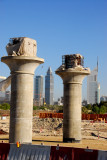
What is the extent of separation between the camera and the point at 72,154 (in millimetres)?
12664

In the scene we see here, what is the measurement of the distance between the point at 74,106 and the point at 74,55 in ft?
12.8

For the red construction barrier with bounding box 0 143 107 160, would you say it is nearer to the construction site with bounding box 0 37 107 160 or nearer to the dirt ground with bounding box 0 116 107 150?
the construction site with bounding box 0 37 107 160

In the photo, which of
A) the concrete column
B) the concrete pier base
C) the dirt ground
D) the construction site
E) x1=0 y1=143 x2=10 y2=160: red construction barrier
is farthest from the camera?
the concrete column

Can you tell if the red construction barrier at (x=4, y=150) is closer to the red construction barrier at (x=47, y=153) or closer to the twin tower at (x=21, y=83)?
the red construction barrier at (x=47, y=153)

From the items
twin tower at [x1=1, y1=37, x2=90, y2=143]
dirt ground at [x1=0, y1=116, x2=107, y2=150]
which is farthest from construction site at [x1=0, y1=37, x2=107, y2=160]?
dirt ground at [x1=0, y1=116, x2=107, y2=150]

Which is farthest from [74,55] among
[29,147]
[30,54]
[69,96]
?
[29,147]

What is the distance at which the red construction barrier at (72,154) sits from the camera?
40.7 feet

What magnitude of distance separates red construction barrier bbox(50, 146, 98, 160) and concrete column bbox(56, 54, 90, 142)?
32.0 ft

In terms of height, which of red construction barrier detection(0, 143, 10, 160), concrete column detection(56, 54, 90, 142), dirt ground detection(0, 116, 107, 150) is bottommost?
dirt ground detection(0, 116, 107, 150)

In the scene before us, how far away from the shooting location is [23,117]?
16875 mm

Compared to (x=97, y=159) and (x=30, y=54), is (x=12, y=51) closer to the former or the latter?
(x=30, y=54)

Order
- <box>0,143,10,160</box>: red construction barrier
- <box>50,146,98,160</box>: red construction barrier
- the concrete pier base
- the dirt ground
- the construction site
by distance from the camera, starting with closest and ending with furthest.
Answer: <box>50,146,98,160</box>: red construction barrier → the construction site → <box>0,143,10,160</box>: red construction barrier → the concrete pier base → the dirt ground

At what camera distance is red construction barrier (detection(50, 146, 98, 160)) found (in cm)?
1241

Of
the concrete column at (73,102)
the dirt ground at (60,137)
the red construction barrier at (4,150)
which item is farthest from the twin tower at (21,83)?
the concrete column at (73,102)
